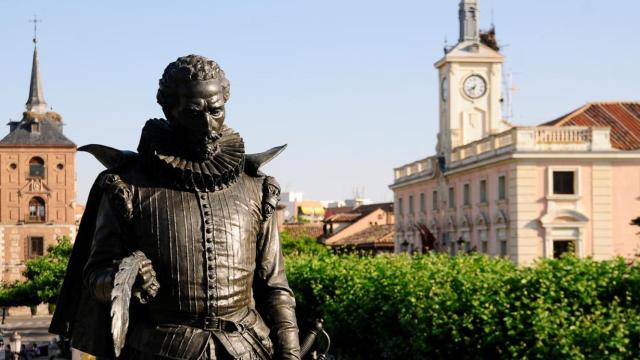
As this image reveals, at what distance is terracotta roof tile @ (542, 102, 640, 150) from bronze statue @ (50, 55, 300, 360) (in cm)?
4245

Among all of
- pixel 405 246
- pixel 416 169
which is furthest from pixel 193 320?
pixel 416 169

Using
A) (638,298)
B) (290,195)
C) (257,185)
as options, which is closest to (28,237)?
(638,298)

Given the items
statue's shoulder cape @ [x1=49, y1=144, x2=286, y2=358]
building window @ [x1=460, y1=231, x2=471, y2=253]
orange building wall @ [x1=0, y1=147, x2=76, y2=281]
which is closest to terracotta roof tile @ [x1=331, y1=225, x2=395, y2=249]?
orange building wall @ [x1=0, y1=147, x2=76, y2=281]

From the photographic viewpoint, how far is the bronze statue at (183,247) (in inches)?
209

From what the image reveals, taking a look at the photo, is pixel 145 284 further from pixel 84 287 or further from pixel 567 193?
pixel 567 193

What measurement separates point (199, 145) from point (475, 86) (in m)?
51.5

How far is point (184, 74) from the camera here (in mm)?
5461

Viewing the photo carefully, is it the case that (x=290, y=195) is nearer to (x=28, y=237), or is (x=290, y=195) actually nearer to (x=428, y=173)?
(x=28, y=237)

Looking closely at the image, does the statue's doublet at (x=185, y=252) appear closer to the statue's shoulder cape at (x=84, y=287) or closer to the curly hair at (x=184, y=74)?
the statue's shoulder cape at (x=84, y=287)

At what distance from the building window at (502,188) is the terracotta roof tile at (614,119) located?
132 inches

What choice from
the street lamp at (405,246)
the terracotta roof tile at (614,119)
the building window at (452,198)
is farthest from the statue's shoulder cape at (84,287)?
the street lamp at (405,246)

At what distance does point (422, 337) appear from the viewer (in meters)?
25.3

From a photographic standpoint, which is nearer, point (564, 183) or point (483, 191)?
point (564, 183)

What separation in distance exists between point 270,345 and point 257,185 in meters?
0.82
